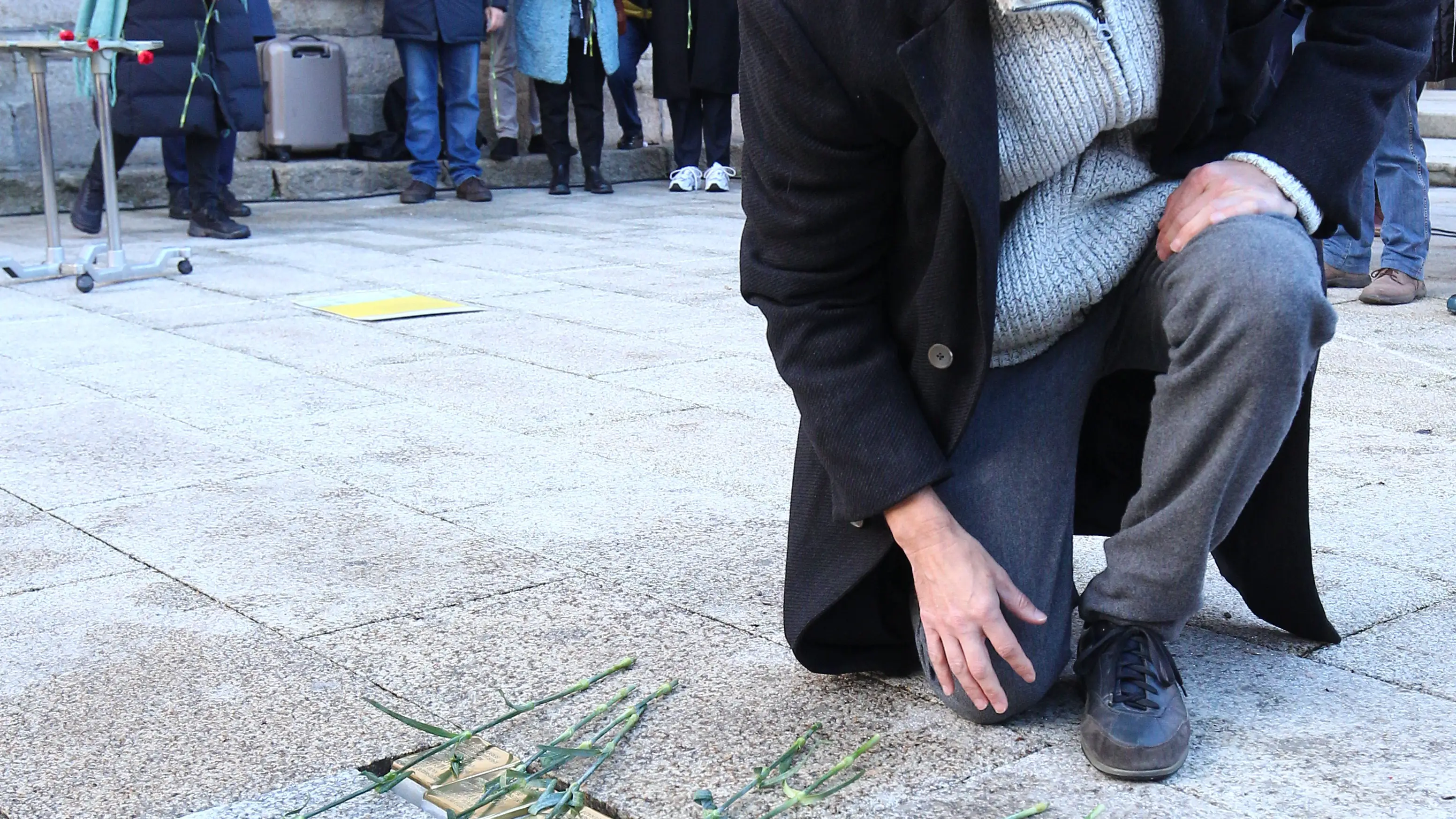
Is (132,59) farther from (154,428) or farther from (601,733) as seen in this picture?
(601,733)

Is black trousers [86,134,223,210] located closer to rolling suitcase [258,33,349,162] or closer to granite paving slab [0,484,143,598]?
rolling suitcase [258,33,349,162]

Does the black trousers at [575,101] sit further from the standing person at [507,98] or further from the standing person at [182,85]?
the standing person at [182,85]

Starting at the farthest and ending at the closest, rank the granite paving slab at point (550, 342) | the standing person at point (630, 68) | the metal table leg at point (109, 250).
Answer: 1. the standing person at point (630, 68)
2. the metal table leg at point (109, 250)
3. the granite paving slab at point (550, 342)

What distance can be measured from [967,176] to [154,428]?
244 cm

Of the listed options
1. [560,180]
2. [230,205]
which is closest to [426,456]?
[230,205]

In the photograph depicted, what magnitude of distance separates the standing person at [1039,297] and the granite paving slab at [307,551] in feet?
2.33

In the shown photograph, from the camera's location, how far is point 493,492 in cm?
305

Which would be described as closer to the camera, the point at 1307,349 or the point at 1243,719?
the point at 1307,349

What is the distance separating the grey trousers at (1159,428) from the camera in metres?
1.74

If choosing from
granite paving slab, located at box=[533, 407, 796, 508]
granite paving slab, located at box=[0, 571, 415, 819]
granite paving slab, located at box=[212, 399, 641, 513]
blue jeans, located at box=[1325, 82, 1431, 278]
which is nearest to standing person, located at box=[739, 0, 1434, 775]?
granite paving slab, located at box=[0, 571, 415, 819]

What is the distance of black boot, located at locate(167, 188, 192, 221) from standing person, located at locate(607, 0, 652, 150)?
2.78m

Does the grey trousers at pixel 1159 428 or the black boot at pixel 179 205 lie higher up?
the grey trousers at pixel 1159 428

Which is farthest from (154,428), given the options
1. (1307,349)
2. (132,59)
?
(132,59)

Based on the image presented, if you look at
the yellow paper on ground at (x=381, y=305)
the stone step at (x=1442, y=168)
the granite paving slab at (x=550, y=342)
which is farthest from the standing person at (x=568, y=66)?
the stone step at (x=1442, y=168)
